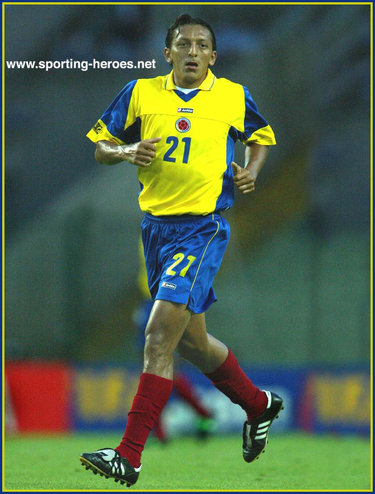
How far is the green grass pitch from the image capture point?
5.53m

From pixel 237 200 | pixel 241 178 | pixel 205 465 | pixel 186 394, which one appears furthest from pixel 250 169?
pixel 237 200

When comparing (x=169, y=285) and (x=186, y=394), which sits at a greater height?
(x=169, y=285)

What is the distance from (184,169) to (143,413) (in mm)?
1277

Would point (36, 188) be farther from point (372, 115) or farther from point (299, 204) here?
point (372, 115)

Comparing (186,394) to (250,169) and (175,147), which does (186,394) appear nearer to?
(250,169)

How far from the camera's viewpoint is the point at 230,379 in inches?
210

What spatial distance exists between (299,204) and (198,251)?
633cm

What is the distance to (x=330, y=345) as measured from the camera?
10672 millimetres

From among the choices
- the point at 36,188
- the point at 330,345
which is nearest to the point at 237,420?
the point at 330,345

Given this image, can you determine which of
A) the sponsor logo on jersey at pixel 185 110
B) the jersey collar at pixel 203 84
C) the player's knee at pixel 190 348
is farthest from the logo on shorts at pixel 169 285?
the jersey collar at pixel 203 84

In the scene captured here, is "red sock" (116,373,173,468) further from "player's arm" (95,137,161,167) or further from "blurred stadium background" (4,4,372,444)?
"blurred stadium background" (4,4,372,444)

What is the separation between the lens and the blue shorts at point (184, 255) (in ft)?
15.9

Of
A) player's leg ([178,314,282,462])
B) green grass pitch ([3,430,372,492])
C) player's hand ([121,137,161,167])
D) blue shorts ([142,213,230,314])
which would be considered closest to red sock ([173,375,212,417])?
green grass pitch ([3,430,372,492])

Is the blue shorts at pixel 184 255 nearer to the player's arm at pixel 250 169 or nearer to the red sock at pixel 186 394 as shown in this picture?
the player's arm at pixel 250 169
